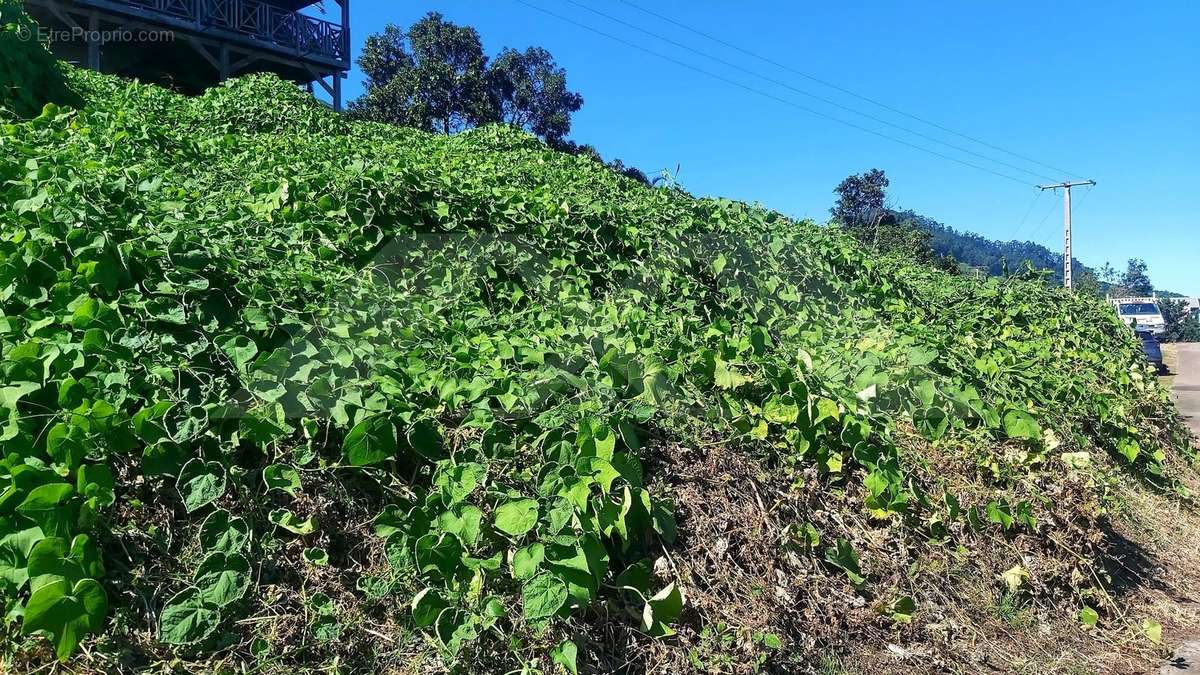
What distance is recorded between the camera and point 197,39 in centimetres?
1563

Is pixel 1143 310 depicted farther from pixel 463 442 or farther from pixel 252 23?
pixel 463 442

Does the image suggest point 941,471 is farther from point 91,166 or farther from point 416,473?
point 91,166

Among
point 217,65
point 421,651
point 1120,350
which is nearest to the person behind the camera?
point 421,651

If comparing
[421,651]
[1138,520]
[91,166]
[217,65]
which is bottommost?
[421,651]

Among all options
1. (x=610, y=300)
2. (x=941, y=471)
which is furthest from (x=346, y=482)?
(x=941, y=471)

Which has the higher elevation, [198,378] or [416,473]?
[198,378]

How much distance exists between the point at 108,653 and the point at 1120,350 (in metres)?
7.66

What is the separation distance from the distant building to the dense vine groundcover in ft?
38.5

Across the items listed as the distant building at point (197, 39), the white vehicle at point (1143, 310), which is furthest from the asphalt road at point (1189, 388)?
the distant building at point (197, 39)

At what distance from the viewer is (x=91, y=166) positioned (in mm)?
3602

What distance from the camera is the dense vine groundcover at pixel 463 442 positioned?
2191mm

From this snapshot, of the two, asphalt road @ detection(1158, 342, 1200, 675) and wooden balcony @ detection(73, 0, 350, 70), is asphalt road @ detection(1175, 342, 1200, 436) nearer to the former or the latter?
asphalt road @ detection(1158, 342, 1200, 675)

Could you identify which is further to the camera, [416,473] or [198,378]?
[416,473]

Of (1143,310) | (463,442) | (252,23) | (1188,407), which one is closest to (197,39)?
(252,23)
